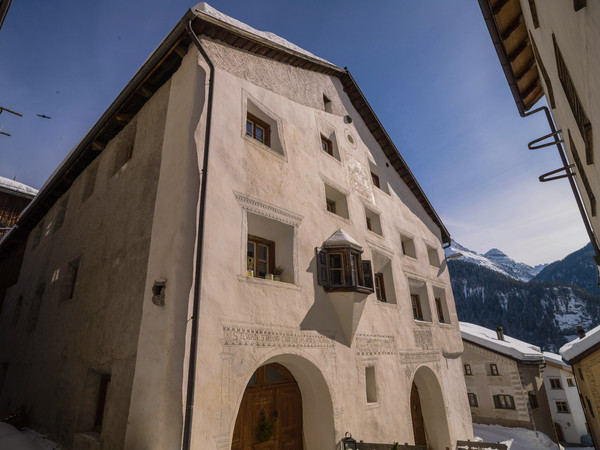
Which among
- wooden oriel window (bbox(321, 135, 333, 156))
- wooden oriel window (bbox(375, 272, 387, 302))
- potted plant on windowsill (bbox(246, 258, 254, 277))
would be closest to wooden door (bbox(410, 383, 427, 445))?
wooden oriel window (bbox(375, 272, 387, 302))

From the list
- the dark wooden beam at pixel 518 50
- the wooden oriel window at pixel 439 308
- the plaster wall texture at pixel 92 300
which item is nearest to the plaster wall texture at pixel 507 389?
the wooden oriel window at pixel 439 308

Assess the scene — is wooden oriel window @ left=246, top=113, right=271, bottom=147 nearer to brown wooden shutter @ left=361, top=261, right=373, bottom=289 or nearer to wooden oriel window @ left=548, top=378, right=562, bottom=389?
brown wooden shutter @ left=361, top=261, right=373, bottom=289

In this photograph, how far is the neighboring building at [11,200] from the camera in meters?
23.9

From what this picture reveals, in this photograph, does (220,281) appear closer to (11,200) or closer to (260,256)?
(260,256)

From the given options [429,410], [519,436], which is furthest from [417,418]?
[519,436]

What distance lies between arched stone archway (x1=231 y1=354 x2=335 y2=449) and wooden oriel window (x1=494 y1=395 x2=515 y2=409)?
27.1 meters

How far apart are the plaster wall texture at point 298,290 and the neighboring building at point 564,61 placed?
5.69m

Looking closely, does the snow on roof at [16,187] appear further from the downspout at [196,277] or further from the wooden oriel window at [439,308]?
the wooden oriel window at [439,308]

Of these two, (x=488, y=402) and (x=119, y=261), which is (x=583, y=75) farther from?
(x=488, y=402)

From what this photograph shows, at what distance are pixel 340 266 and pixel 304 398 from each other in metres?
3.54

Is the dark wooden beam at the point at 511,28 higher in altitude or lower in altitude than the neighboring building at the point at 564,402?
higher

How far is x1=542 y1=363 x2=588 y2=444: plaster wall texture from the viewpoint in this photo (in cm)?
3234

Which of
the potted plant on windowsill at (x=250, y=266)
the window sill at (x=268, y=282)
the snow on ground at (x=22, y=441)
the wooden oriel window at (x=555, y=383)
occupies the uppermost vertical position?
the potted plant on windowsill at (x=250, y=266)

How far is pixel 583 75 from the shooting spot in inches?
141
